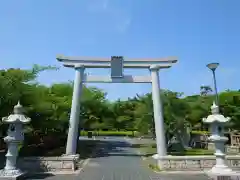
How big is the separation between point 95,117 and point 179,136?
370 inches

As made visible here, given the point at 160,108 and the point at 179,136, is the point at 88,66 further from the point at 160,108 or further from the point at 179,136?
the point at 179,136

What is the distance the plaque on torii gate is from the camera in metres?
16.2

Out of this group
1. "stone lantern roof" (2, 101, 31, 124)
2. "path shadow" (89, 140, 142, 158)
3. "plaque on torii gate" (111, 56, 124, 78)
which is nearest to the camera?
"stone lantern roof" (2, 101, 31, 124)

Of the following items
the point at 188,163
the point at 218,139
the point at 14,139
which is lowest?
the point at 188,163

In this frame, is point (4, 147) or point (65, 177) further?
point (4, 147)

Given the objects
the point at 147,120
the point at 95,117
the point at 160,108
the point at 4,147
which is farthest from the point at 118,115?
the point at 160,108

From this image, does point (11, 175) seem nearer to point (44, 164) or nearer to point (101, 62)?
point (44, 164)

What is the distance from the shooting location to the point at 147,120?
23.3 m

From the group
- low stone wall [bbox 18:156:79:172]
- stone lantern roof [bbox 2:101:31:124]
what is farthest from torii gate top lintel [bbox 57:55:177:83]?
low stone wall [bbox 18:156:79:172]

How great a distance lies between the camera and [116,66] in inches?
637

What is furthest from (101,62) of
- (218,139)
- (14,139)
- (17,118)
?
(218,139)

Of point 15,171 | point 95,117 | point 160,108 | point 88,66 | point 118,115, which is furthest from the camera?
point 118,115

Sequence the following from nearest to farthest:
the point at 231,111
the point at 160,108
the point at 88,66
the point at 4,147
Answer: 1. the point at 160,108
2. the point at 88,66
3. the point at 4,147
4. the point at 231,111

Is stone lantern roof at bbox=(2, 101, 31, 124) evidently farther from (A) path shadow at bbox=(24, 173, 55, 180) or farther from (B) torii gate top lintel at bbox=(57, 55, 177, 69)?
(B) torii gate top lintel at bbox=(57, 55, 177, 69)
